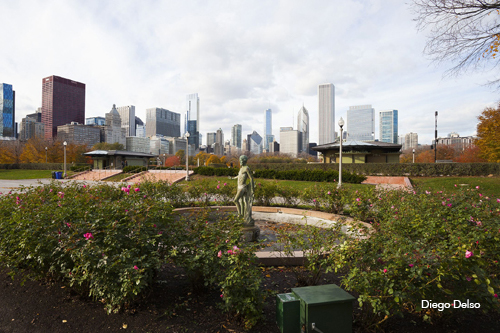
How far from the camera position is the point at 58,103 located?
156125 mm

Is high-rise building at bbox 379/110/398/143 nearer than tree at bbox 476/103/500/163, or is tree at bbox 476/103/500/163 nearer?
tree at bbox 476/103/500/163

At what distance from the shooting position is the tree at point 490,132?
22.4 metres

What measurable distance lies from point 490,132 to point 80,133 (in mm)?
119299

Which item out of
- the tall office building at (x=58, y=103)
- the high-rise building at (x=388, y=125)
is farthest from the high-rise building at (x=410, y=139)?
the tall office building at (x=58, y=103)

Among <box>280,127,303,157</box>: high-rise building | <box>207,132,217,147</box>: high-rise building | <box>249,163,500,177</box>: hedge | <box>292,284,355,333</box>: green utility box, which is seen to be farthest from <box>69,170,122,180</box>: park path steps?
<box>207,132,217,147</box>: high-rise building

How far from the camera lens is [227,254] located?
3006 millimetres

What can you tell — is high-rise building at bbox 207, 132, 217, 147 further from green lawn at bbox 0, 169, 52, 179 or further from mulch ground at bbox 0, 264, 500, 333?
mulch ground at bbox 0, 264, 500, 333

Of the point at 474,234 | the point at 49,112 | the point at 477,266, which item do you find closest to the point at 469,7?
the point at 474,234

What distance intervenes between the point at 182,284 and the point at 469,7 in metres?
8.89

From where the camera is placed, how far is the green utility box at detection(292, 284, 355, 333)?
2.33 meters

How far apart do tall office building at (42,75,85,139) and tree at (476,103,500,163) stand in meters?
181

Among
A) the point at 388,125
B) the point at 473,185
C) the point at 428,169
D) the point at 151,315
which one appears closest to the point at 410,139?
the point at 388,125

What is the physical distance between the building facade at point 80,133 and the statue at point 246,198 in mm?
103491

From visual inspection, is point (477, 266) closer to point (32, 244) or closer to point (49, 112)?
point (32, 244)
